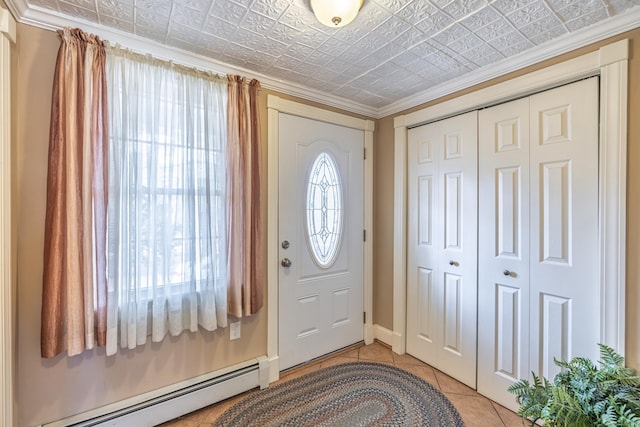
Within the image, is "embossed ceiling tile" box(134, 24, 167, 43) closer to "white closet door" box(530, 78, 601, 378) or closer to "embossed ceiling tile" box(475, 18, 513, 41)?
"embossed ceiling tile" box(475, 18, 513, 41)

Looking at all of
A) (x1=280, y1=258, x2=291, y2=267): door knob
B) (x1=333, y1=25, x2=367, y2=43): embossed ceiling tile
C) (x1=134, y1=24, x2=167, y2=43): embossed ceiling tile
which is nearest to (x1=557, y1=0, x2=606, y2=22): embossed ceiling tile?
(x1=333, y1=25, x2=367, y2=43): embossed ceiling tile

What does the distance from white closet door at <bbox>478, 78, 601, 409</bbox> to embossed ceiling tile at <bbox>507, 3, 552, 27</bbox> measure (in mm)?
499

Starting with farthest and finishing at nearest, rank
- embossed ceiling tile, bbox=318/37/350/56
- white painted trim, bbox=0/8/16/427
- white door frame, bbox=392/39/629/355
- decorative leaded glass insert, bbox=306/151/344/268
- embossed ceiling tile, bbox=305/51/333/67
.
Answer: decorative leaded glass insert, bbox=306/151/344/268
embossed ceiling tile, bbox=305/51/333/67
embossed ceiling tile, bbox=318/37/350/56
white door frame, bbox=392/39/629/355
white painted trim, bbox=0/8/16/427

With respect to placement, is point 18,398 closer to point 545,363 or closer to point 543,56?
point 545,363

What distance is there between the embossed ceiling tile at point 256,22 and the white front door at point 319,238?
2.44ft

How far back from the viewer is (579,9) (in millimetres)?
1445

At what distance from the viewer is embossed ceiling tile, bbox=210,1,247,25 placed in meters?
1.43

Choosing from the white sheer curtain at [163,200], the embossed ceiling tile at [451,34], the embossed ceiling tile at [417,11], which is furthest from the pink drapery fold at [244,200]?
the embossed ceiling tile at [451,34]

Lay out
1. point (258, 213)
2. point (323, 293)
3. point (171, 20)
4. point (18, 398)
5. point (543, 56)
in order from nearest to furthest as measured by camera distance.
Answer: point (18, 398), point (171, 20), point (543, 56), point (258, 213), point (323, 293)

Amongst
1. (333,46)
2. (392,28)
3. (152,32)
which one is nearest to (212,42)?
(152,32)

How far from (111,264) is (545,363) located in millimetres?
2726

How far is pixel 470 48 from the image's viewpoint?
1.81 metres

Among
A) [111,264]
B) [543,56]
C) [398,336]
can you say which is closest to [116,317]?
[111,264]

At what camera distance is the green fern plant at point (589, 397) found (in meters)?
1.14
